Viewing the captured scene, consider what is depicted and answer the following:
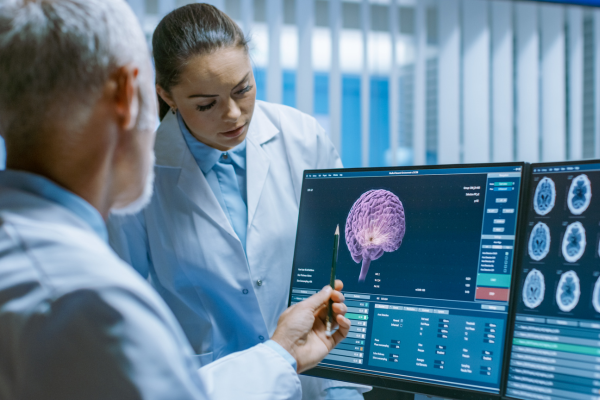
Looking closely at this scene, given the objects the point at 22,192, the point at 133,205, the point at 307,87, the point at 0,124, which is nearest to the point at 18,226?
the point at 22,192

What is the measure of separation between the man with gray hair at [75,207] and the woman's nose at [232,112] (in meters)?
0.65

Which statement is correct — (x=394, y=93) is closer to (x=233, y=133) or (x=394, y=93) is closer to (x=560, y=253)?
(x=233, y=133)

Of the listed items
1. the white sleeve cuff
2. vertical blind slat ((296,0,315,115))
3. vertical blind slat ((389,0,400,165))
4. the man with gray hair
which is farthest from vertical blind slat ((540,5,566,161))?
the man with gray hair

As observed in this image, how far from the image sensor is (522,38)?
10.7 ft

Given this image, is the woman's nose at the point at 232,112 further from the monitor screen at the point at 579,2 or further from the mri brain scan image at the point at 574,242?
the monitor screen at the point at 579,2

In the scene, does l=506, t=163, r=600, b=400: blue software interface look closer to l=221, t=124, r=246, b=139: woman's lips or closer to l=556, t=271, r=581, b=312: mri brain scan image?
l=556, t=271, r=581, b=312: mri brain scan image

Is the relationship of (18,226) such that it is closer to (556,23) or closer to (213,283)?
(213,283)

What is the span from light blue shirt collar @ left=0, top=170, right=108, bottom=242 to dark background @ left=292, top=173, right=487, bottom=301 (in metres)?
0.70

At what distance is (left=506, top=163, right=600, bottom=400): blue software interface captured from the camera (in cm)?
95

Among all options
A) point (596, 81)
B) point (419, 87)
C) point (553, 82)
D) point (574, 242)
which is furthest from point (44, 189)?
point (596, 81)

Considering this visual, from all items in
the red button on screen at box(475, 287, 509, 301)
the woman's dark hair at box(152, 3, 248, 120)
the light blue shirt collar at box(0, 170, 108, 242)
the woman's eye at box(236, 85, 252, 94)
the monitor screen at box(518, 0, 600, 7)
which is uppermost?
the monitor screen at box(518, 0, 600, 7)

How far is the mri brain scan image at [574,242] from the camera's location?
0.98 m

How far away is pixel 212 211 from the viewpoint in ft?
4.89

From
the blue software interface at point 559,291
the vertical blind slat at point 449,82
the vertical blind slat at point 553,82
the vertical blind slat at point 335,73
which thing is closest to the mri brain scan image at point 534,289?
the blue software interface at point 559,291
